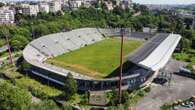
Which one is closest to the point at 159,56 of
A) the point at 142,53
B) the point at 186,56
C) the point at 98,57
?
the point at 142,53

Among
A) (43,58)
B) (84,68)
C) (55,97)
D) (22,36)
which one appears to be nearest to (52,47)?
(43,58)

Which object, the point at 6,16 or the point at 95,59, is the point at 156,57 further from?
the point at 6,16

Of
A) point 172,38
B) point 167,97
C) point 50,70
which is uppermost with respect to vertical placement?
point 172,38

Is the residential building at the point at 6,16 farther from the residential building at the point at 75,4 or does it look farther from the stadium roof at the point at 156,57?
the stadium roof at the point at 156,57

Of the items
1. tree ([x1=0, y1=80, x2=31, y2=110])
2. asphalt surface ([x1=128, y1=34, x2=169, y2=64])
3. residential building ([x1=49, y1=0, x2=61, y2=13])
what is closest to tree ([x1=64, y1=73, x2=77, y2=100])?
tree ([x1=0, y1=80, x2=31, y2=110])

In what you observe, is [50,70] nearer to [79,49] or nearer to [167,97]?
[167,97]

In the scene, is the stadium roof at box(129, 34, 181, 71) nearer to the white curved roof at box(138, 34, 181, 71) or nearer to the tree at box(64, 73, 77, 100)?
the white curved roof at box(138, 34, 181, 71)
